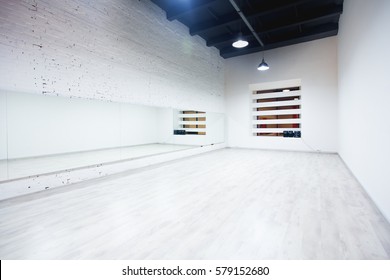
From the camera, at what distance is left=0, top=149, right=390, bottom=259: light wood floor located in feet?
5.68

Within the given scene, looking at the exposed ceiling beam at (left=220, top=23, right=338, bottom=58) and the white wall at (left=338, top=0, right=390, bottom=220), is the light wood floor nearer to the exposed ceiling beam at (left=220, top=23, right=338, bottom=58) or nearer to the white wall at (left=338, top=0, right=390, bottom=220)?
the white wall at (left=338, top=0, right=390, bottom=220)

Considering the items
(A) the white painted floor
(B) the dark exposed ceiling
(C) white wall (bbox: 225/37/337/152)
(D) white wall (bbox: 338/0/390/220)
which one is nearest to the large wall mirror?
(A) the white painted floor

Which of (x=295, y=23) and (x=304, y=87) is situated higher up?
(x=295, y=23)

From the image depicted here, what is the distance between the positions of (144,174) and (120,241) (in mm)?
2783

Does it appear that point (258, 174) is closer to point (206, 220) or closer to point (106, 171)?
point (206, 220)

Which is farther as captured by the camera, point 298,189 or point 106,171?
point 106,171

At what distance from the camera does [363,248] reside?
175 cm

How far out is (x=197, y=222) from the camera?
2.26 metres

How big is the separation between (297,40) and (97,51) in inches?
272

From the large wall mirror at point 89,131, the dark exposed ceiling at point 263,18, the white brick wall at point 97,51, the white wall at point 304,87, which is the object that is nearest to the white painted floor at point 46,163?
the large wall mirror at point 89,131

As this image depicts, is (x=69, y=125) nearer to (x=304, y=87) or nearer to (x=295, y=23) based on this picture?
(x=295, y=23)

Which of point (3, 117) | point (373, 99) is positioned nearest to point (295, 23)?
point (373, 99)
